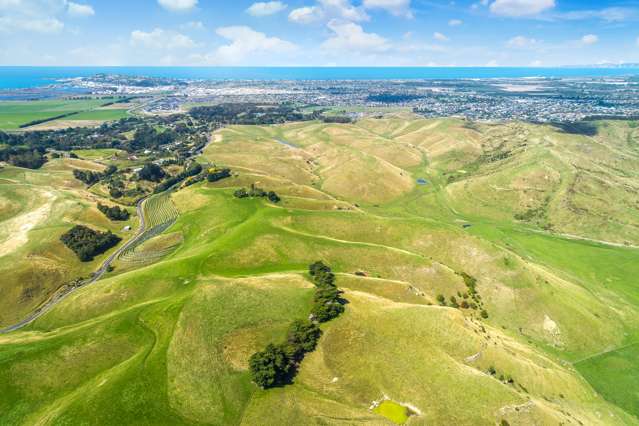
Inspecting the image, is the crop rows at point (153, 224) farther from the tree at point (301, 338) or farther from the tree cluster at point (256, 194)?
the tree at point (301, 338)

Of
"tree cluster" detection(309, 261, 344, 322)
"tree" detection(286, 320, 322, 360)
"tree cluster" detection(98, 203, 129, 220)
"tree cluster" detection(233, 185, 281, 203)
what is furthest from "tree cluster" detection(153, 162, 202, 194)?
"tree" detection(286, 320, 322, 360)

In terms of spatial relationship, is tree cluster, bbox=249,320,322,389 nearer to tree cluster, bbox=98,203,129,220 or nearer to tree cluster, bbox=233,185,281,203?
tree cluster, bbox=233,185,281,203

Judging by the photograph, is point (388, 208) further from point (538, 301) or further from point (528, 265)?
point (538, 301)

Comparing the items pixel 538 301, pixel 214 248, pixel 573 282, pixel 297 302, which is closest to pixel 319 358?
pixel 297 302

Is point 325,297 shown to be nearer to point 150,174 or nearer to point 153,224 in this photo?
point 153,224

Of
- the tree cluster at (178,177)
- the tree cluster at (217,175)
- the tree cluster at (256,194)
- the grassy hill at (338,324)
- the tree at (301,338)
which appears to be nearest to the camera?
the grassy hill at (338,324)

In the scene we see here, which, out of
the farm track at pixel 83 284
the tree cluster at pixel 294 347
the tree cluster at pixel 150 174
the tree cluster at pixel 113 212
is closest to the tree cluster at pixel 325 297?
the tree cluster at pixel 294 347
